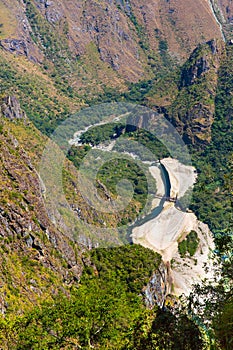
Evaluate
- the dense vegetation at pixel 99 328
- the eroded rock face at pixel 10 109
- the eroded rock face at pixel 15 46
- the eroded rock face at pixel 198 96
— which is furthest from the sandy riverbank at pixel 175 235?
the eroded rock face at pixel 15 46

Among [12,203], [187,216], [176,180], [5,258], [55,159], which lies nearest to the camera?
[5,258]

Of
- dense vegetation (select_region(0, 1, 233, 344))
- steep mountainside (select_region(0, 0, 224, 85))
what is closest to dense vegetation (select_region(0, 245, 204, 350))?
dense vegetation (select_region(0, 1, 233, 344))

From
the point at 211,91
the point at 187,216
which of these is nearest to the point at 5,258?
the point at 187,216

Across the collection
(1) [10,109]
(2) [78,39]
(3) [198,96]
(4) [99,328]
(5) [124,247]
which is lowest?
(5) [124,247]

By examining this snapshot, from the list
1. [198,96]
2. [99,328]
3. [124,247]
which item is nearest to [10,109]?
[124,247]

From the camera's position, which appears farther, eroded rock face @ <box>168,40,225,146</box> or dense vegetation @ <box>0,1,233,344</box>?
eroded rock face @ <box>168,40,225,146</box>

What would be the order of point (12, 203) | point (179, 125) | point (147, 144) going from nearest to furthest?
point (12, 203), point (147, 144), point (179, 125)

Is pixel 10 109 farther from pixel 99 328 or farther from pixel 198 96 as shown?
pixel 198 96

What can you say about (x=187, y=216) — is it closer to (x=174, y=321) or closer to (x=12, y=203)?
(x=12, y=203)

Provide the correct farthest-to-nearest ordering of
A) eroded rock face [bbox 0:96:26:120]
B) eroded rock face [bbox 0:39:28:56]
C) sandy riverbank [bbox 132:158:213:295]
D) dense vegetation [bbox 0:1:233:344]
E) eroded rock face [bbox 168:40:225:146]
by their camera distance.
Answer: eroded rock face [bbox 0:39:28:56]
eroded rock face [bbox 168:40:225:146]
eroded rock face [bbox 0:96:26:120]
sandy riverbank [bbox 132:158:213:295]
dense vegetation [bbox 0:1:233:344]

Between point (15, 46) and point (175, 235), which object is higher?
point (15, 46)

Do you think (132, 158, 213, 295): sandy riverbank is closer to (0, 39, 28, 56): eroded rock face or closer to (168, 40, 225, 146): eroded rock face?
(168, 40, 225, 146): eroded rock face
